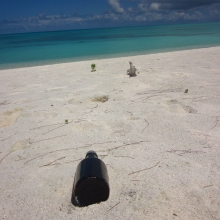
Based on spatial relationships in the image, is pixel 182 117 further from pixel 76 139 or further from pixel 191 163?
pixel 76 139

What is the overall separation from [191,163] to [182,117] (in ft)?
3.36

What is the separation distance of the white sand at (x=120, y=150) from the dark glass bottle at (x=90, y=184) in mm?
71

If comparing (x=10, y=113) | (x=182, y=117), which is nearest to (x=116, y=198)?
(x=182, y=117)

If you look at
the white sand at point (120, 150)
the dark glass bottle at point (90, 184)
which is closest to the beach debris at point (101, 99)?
the white sand at point (120, 150)

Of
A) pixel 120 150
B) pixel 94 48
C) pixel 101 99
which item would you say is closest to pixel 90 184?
pixel 120 150

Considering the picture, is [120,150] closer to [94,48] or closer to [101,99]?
[101,99]

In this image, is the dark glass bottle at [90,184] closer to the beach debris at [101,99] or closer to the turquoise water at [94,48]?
the beach debris at [101,99]

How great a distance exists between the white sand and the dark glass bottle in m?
0.07

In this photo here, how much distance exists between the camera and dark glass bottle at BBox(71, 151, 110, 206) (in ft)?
4.82

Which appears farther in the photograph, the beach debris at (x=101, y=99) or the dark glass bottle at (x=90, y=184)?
the beach debris at (x=101, y=99)

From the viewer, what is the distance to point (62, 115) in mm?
3195

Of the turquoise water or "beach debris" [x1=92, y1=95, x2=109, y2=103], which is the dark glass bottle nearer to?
"beach debris" [x1=92, y1=95, x2=109, y2=103]

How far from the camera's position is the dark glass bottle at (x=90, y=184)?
1469 millimetres

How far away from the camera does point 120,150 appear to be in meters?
2.27
